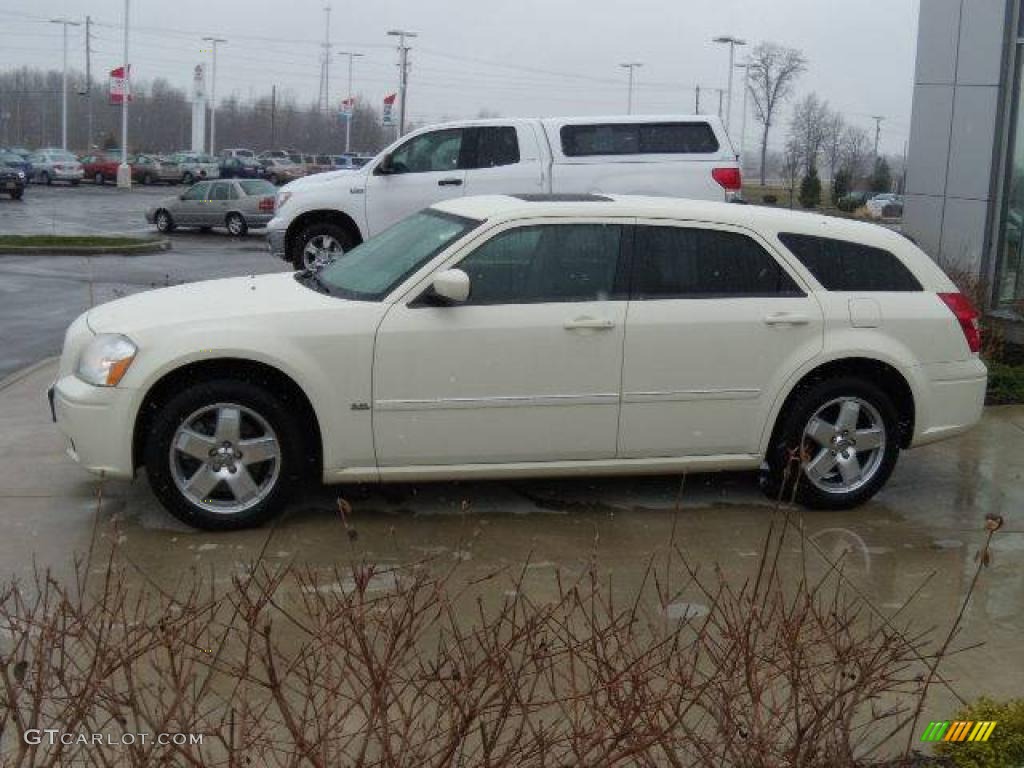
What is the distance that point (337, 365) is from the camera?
20.8 ft

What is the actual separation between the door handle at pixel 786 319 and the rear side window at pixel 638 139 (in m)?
8.09

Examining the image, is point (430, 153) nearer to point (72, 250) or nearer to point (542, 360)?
point (542, 360)

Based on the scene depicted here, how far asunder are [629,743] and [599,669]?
0.80 feet

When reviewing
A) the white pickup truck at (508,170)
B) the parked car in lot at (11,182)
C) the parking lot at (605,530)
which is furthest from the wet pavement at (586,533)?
the parked car in lot at (11,182)

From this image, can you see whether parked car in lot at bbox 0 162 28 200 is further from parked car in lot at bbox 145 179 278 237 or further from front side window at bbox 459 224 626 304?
front side window at bbox 459 224 626 304

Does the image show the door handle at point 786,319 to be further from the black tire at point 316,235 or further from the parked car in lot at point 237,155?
the parked car in lot at point 237,155

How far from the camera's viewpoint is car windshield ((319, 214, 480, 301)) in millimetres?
6590

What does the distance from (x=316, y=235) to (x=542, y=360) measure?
9.29 meters

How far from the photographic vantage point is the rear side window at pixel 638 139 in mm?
14617

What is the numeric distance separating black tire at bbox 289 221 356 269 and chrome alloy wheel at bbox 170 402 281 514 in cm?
910

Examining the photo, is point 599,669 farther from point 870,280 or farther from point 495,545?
point 870,280

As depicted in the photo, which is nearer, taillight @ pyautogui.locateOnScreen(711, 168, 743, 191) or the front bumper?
the front bumper

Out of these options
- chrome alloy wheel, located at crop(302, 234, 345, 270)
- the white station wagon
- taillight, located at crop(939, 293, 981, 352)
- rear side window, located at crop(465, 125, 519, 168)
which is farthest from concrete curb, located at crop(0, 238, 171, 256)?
taillight, located at crop(939, 293, 981, 352)

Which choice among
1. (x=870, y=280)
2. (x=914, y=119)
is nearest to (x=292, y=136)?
(x=914, y=119)
